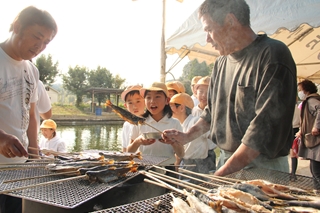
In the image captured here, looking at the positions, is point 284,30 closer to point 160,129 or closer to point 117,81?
point 160,129

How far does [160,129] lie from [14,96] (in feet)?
7.31

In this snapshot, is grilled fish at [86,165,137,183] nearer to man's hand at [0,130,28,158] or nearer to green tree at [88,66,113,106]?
man's hand at [0,130,28,158]

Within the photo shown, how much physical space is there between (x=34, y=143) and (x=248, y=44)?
131 inches

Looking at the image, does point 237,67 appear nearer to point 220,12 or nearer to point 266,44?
point 266,44

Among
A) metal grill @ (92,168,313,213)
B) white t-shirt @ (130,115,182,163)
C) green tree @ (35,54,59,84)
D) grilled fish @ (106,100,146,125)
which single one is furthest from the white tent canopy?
green tree @ (35,54,59,84)

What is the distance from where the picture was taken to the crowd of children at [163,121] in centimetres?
405

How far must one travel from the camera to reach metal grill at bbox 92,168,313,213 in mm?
1450

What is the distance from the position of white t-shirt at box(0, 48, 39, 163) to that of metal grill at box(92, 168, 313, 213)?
85.9 inches

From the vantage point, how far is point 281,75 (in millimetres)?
2223

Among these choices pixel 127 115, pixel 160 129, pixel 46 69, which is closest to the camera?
pixel 127 115

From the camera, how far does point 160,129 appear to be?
4.16 metres

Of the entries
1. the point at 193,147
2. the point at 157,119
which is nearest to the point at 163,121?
the point at 157,119

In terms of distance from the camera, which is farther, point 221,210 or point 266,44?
point 266,44

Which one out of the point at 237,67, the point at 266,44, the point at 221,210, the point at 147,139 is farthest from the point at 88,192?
the point at 266,44
